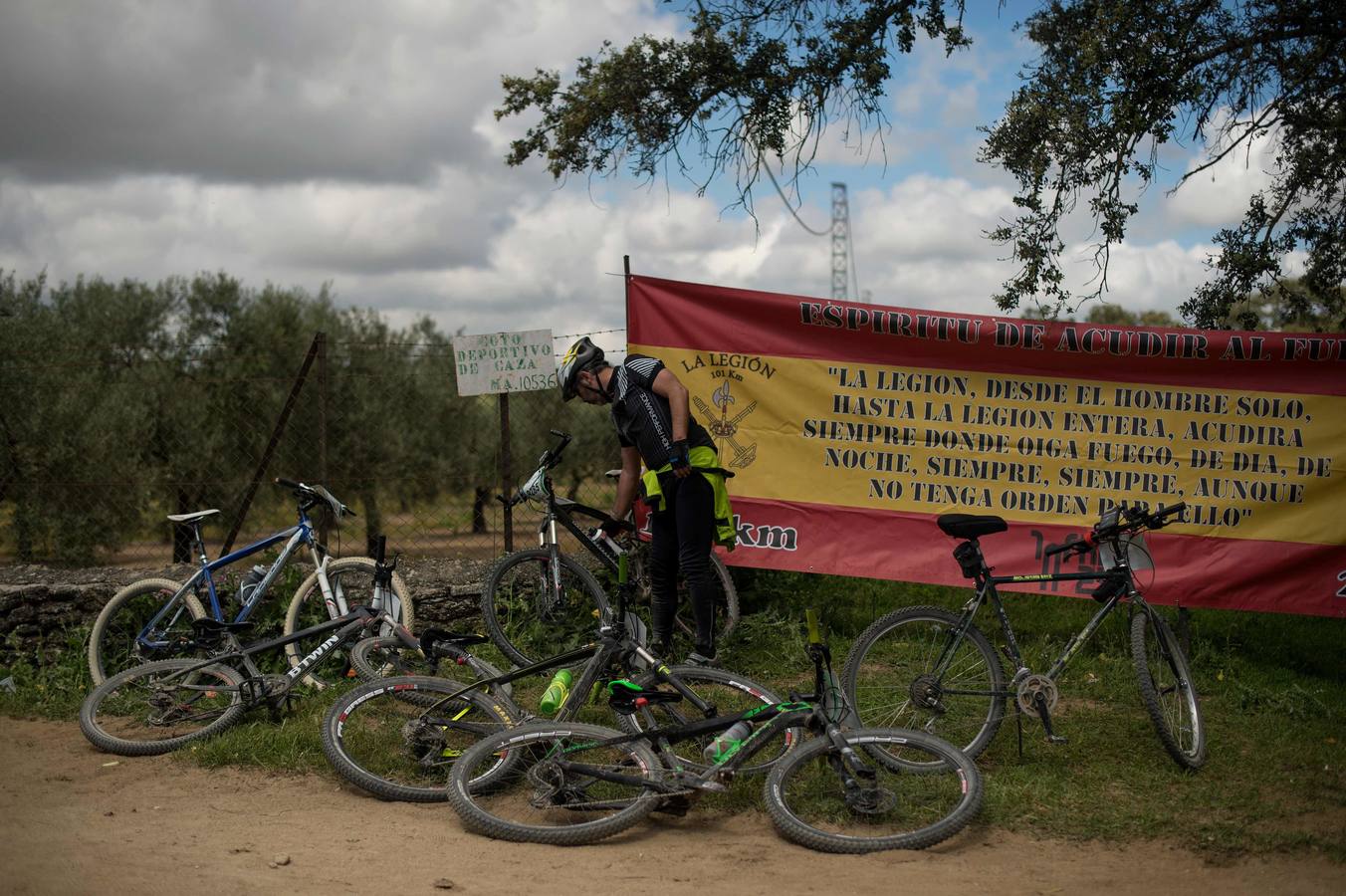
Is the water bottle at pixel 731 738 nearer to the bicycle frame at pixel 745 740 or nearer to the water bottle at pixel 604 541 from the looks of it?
the bicycle frame at pixel 745 740

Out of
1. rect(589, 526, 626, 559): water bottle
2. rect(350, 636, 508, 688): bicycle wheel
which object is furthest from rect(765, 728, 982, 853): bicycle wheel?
rect(589, 526, 626, 559): water bottle

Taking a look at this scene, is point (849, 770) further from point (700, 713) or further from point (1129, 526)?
point (1129, 526)

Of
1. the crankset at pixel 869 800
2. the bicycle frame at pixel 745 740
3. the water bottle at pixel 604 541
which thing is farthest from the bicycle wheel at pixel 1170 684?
the water bottle at pixel 604 541

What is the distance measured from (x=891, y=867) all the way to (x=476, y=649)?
3703 millimetres

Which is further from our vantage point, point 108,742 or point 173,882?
point 108,742

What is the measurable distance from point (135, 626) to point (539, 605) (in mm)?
2561

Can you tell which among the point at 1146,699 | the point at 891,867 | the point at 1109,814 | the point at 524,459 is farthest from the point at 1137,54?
the point at 524,459

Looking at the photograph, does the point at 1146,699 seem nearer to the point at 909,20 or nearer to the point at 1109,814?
the point at 1109,814

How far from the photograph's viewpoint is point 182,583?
6.85m

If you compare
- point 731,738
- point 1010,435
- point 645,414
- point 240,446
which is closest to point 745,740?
point 731,738

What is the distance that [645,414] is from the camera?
20.0 ft

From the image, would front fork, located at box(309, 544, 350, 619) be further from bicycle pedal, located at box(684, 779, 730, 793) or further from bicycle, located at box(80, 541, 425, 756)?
bicycle pedal, located at box(684, 779, 730, 793)

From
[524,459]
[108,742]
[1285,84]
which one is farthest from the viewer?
[524,459]

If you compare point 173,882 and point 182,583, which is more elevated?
point 182,583
